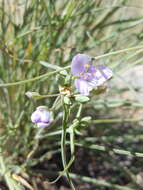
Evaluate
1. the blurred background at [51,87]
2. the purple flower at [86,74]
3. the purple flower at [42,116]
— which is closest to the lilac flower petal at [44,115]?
the purple flower at [42,116]

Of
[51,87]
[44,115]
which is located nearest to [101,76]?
[44,115]

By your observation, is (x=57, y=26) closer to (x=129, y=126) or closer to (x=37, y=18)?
(x=37, y=18)

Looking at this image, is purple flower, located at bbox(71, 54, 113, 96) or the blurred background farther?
the blurred background

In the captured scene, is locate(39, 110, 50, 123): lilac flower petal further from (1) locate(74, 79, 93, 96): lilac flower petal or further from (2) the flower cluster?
(1) locate(74, 79, 93, 96): lilac flower petal

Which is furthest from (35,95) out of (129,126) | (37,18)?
(129,126)

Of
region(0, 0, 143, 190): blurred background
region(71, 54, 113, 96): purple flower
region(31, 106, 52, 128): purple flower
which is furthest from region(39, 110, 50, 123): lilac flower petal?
region(0, 0, 143, 190): blurred background

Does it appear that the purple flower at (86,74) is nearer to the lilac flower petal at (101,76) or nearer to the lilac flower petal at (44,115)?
the lilac flower petal at (101,76)
